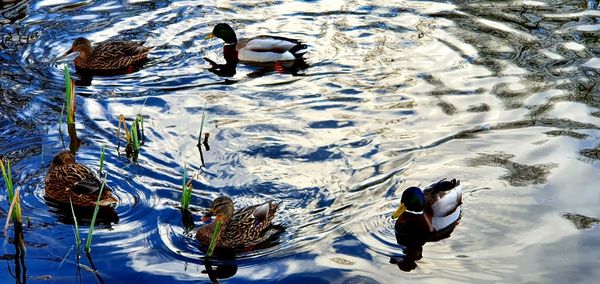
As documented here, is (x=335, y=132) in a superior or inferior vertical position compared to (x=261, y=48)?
superior

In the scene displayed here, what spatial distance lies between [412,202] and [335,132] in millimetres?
2062

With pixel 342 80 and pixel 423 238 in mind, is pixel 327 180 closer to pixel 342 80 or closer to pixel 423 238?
pixel 423 238

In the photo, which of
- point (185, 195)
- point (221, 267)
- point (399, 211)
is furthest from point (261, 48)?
point (221, 267)

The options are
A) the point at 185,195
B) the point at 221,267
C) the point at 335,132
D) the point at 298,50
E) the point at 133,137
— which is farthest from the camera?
the point at 298,50

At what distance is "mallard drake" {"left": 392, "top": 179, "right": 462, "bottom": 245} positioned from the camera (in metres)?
7.88

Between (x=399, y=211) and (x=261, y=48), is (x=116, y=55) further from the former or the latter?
(x=399, y=211)

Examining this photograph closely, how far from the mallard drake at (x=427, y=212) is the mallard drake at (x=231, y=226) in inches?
44.6

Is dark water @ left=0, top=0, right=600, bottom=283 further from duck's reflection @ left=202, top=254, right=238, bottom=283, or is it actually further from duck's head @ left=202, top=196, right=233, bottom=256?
duck's head @ left=202, top=196, right=233, bottom=256

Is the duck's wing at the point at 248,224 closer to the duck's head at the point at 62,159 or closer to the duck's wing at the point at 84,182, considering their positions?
the duck's wing at the point at 84,182

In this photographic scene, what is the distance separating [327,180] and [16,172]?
2.85 metres

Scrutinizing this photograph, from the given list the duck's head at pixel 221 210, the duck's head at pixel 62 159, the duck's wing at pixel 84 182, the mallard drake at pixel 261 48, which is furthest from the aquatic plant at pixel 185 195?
the mallard drake at pixel 261 48

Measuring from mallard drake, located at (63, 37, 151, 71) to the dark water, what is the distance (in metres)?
0.21

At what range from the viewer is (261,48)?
39.7ft

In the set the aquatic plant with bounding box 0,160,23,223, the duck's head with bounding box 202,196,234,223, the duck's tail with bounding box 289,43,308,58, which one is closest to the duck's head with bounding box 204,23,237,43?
the duck's tail with bounding box 289,43,308,58
